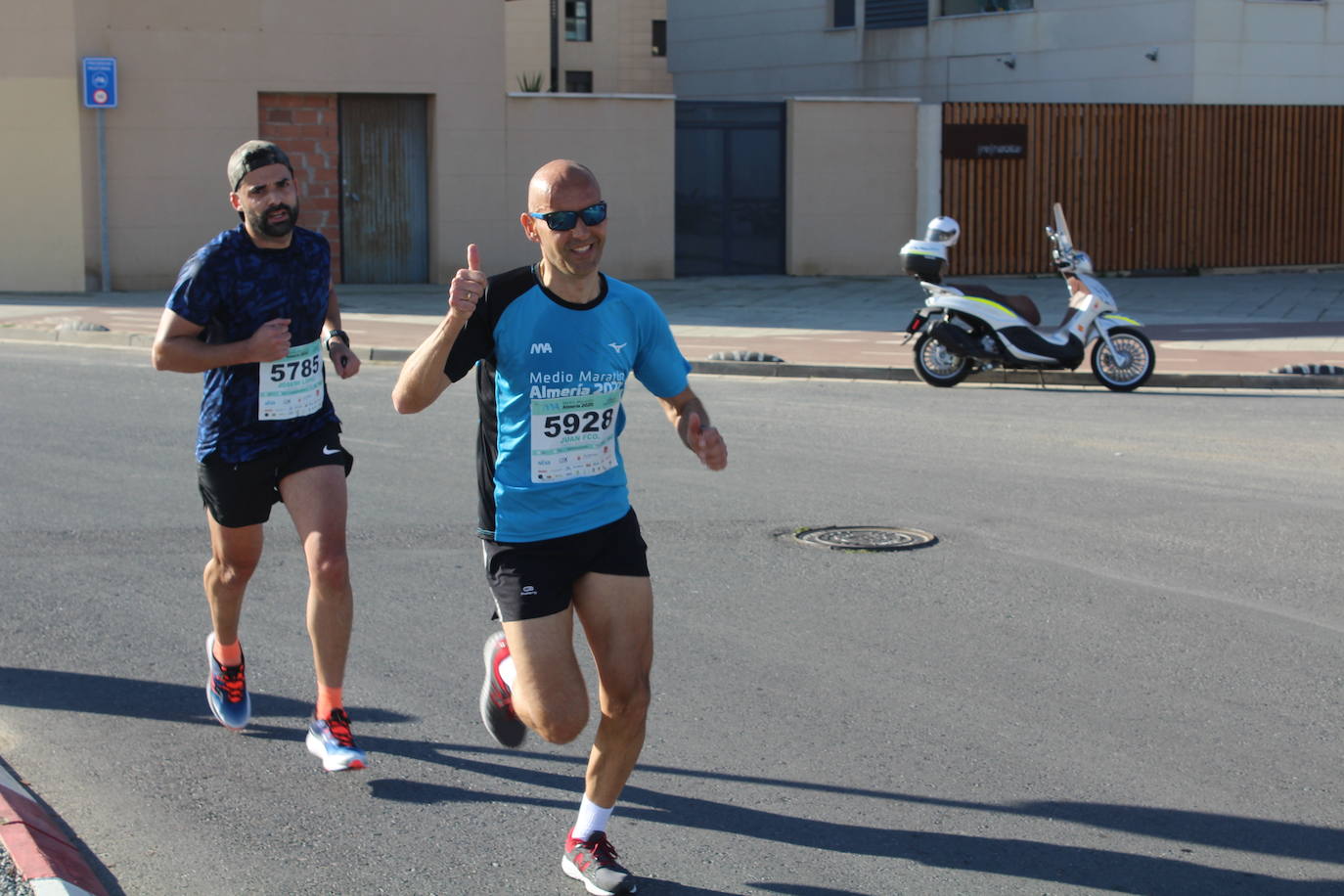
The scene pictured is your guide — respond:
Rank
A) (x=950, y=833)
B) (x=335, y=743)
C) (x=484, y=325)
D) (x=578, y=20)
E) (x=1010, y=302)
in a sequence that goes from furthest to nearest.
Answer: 1. (x=578, y=20)
2. (x=1010, y=302)
3. (x=335, y=743)
4. (x=950, y=833)
5. (x=484, y=325)

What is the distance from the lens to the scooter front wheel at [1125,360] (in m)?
14.7

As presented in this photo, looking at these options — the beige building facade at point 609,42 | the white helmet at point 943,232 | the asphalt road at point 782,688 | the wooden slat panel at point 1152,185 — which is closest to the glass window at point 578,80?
the beige building facade at point 609,42

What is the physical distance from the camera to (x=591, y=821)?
4359 millimetres

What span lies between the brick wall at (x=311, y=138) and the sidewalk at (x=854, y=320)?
130 cm

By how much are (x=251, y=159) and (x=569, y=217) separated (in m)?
1.52

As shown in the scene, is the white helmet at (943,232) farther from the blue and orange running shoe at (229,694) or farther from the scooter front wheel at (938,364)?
the blue and orange running shoe at (229,694)

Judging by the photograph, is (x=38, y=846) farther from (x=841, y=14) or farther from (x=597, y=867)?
(x=841, y=14)

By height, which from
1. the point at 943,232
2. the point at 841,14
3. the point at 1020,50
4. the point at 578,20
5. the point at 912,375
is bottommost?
the point at 912,375

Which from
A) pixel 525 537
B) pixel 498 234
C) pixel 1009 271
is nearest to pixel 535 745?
pixel 525 537

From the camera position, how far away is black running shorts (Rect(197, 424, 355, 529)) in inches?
209

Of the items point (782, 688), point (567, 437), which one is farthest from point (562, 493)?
point (782, 688)

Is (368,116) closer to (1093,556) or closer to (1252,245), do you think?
(1252,245)

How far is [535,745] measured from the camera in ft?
18.1

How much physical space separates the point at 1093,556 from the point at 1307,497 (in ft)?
7.16
